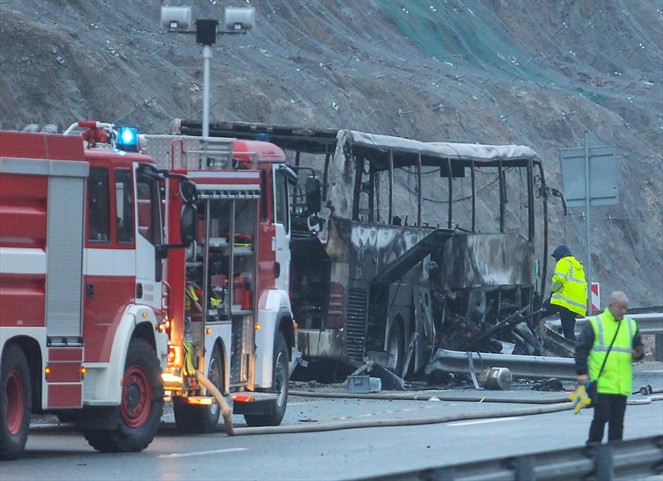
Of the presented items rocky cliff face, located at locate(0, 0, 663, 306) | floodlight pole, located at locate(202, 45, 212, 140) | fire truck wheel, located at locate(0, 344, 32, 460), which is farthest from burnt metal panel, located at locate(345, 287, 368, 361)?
rocky cliff face, located at locate(0, 0, 663, 306)

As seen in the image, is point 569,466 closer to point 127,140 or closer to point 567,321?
point 127,140

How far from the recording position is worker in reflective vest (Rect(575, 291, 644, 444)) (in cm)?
1294

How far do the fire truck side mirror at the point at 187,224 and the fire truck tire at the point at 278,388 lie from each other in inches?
113

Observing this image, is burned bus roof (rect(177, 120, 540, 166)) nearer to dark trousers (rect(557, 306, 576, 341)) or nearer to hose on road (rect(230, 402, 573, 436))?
dark trousers (rect(557, 306, 576, 341))

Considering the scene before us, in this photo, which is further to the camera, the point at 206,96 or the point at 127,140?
the point at 206,96

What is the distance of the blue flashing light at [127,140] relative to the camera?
50.2 ft

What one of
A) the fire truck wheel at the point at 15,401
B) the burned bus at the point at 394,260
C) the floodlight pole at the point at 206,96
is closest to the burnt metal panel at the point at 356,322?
the burned bus at the point at 394,260

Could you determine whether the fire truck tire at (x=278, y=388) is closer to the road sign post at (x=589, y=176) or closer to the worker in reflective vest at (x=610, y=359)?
the worker in reflective vest at (x=610, y=359)

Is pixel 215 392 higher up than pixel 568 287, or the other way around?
pixel 568 287

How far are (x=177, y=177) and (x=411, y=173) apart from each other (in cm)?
1153

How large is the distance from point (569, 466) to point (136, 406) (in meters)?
5.80

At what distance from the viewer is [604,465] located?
400 inches

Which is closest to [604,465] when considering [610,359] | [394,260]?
[610,359]

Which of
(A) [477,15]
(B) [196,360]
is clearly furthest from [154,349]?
(A) [477,15]
